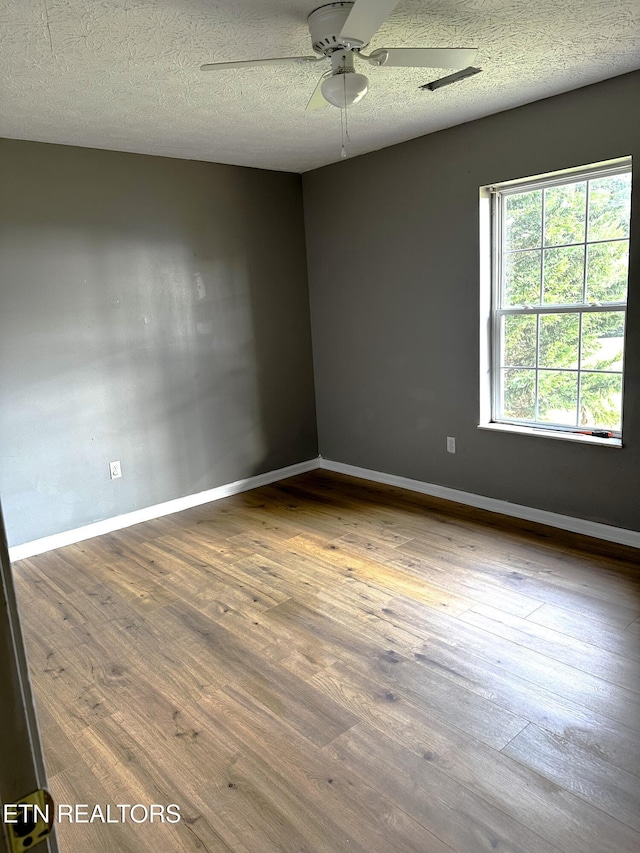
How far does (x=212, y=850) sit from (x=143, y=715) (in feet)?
2.20

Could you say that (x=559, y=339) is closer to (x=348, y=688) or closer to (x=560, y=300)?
(x=560, y=300)

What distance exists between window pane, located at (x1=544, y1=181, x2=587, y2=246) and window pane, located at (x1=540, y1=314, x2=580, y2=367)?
43cm

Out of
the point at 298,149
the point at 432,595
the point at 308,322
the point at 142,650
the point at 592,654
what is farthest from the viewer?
the point at 308,322

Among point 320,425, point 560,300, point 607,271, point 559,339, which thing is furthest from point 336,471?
point 607,271

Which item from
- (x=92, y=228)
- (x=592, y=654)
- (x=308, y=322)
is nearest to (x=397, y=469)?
(x=308, y=322)

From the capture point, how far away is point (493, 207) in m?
3.72

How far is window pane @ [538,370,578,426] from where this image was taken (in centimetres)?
354

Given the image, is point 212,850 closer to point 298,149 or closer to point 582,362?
point 582,362

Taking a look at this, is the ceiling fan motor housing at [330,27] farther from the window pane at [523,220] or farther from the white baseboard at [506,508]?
the white baseboard at [506,508]

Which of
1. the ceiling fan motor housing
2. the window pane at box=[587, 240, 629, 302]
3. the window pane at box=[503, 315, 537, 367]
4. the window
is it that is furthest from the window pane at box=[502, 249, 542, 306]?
the ceiling fan motor housing

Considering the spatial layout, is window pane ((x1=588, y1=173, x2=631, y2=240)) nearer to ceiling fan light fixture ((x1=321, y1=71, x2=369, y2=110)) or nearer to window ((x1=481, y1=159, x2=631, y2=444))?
window ((x1=481, y1=159, x2=631, y2=444))

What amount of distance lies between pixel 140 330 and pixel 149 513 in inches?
50.4

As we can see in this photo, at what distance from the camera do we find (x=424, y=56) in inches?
85.8

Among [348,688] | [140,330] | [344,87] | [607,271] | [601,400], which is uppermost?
[344,87]
